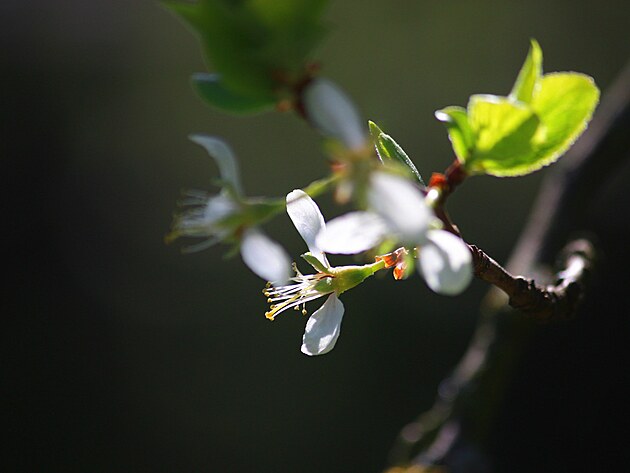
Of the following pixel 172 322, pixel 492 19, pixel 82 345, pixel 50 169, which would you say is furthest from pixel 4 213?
pixel 492 19

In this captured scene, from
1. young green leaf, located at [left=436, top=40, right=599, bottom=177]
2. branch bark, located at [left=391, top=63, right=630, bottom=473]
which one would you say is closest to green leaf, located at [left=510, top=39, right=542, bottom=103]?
young green leaf, located at [left=436, top=40, right=599, bottom=177]

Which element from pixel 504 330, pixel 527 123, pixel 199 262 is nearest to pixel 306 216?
pixel 527 123

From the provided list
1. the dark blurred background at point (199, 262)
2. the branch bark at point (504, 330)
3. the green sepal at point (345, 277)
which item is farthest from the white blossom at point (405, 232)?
the dark blurred background at point (199, 262)

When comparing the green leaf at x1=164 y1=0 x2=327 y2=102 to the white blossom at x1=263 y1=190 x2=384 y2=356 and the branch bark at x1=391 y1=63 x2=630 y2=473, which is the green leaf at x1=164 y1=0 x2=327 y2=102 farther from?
the branch bark at x1=391 y1=63 x2=630 y2=473

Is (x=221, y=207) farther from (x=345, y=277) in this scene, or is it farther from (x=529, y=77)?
(x=529, y=77)

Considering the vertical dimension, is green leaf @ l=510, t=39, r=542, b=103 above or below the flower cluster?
above

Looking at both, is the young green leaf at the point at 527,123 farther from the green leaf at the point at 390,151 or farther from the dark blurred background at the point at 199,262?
the dark blurred background at the point at 199,262
